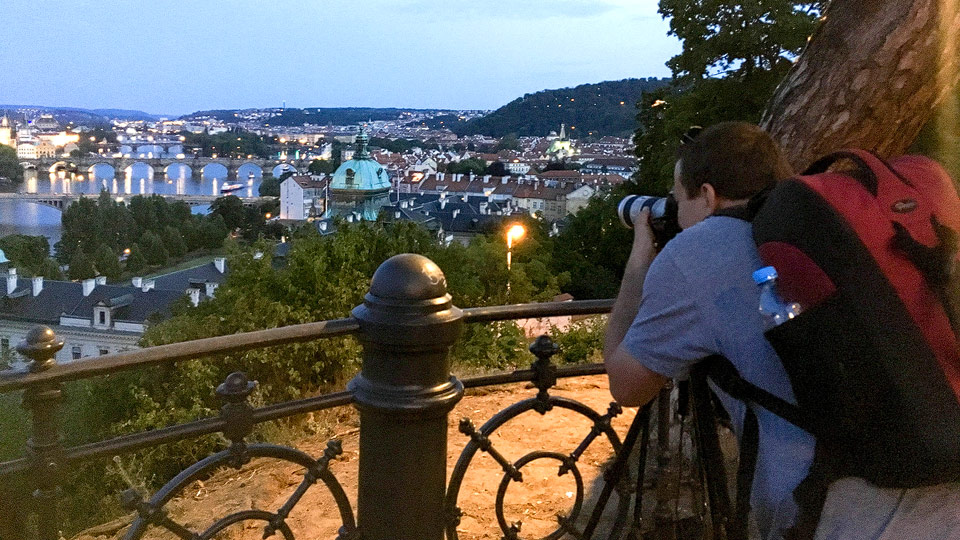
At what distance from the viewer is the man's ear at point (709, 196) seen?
1830 mm

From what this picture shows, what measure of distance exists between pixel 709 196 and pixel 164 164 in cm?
11157

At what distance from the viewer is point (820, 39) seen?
322cm

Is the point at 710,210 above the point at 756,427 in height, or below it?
above

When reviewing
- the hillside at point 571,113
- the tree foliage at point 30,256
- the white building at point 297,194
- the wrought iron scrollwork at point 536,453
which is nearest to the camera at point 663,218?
the wrought iron scrollwork at point 536,453

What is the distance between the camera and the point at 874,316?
134 cm

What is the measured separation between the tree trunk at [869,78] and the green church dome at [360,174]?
101 feet

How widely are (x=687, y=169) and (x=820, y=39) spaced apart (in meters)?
1.77

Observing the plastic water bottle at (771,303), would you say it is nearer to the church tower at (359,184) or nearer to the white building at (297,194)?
the church tower at (359,184)

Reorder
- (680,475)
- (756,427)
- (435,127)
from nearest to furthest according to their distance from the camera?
(756,427) → (680,475) → (435,127)

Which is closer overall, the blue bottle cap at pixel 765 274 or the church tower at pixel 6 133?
the blue bottle cap at pixel 765 274

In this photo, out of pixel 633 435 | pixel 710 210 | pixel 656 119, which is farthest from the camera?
pixel 656 119

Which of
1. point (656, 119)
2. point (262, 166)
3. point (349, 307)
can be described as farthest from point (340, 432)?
point (262, 166)

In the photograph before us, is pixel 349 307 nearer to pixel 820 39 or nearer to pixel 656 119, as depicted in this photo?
pixel 820 39

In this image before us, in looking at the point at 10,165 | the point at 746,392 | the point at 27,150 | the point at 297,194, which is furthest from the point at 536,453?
the point at 27,150
